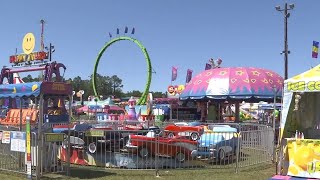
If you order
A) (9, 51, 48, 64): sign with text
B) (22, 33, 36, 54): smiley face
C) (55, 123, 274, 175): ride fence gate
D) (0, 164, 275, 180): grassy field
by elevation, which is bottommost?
(0, 164, 275, 180): grassy field

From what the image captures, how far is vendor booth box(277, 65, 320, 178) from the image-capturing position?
9383 millimetres

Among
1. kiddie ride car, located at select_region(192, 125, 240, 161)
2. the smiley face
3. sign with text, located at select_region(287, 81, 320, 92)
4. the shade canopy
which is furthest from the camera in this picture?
the smiley face

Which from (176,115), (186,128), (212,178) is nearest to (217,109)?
(176,115)

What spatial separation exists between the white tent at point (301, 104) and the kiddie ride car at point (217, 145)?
2.80m

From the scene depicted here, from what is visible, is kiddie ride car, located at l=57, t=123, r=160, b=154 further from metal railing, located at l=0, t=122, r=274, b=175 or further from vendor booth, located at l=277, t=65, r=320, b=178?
vendor booth, located at l=277, t=65, r=320, b=178

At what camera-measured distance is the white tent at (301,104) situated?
31.0 feet

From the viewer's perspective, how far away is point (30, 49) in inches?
1540

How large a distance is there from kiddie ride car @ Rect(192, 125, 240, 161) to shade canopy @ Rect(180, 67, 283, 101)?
11242mm

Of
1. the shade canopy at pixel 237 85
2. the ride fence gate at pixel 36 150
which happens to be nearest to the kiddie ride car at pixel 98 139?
the ride fence gate at pixel 36 150

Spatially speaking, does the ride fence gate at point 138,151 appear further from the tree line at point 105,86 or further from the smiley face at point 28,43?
the tree line at point 105,86

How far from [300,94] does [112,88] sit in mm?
142035

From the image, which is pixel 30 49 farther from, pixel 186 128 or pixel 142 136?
pixel 142 136

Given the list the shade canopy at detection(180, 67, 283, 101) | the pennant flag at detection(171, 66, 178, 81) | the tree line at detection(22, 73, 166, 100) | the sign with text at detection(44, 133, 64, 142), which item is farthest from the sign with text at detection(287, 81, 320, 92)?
the tree line at detection(22, 73, 166, 100)

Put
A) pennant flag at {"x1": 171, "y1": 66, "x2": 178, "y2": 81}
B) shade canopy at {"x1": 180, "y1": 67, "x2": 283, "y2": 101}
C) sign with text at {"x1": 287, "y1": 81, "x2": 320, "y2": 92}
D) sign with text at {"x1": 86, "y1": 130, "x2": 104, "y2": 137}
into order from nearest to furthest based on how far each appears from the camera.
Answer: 1. sign with text at {"x1": 287, "y1": 81, "x2": 320, "y2": 92}
2. sign with text at {"x1": 86, "y1": 130, "x2": 104, "y2": 137}
3. shade canopy at {"x1": 180, "y1": 67, "x2": 283, "y2": 101}
4. pennant flag at {"x1": 171, "y1": 66, "x2": 178, "y2": 81}
